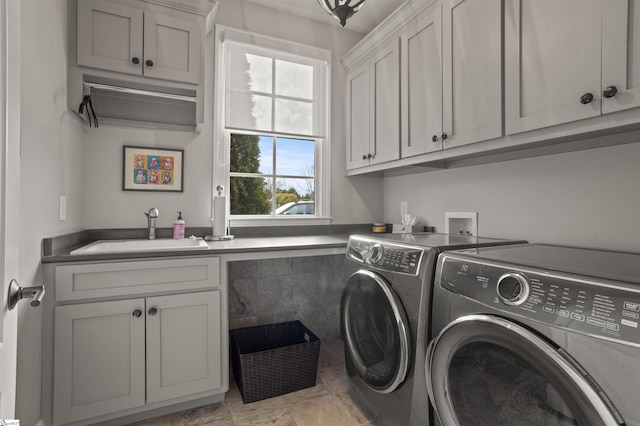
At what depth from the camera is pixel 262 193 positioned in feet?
8.66

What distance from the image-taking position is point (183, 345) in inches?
66.8

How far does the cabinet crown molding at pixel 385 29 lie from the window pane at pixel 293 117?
1.67 feet

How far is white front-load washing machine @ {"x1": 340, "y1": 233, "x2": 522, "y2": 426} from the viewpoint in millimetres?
1323

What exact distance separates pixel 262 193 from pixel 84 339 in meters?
1.49

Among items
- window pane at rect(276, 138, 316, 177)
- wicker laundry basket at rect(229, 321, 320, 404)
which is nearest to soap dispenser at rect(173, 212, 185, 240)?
wicker laundry basket at rect(229, 321, 320, 404)

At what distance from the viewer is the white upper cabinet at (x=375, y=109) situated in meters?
2.24

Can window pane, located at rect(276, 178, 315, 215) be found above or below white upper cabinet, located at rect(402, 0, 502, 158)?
below

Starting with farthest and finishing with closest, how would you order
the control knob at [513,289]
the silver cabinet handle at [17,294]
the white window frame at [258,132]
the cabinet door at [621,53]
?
the white window frame at [258,132]
the cabinet door at [621,53]
the control knob at [513,289]
the silver cabinet handle at [17,294]

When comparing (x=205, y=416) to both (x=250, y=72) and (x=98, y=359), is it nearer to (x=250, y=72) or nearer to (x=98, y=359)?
(x=98, y=359)

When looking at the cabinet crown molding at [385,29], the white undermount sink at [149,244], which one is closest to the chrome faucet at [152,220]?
the white undermount sink at [149,244]

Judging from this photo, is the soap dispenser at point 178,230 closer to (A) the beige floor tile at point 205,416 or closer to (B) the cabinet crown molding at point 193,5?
(A) the beige floor tile at point 205,416

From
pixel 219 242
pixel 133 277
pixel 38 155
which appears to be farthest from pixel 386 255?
pixel 38 155

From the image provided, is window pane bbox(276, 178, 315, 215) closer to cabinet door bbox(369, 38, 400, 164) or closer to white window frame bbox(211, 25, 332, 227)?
white window frame bbox(211, 25, 332, 227)

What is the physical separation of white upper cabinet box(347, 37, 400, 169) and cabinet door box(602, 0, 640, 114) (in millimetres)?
1151
